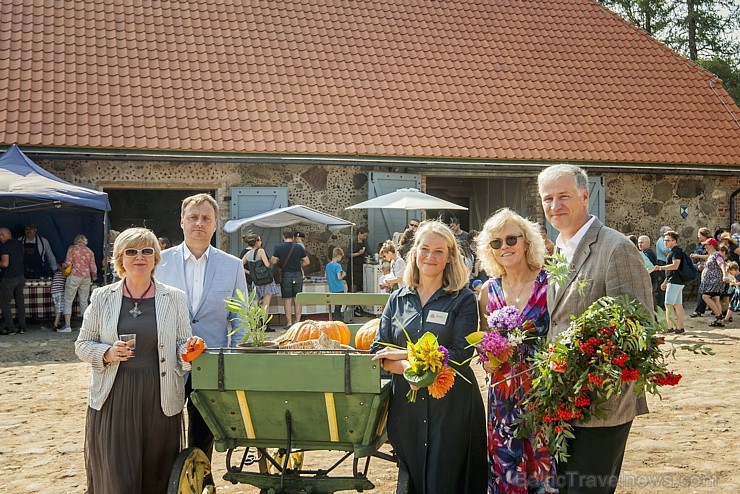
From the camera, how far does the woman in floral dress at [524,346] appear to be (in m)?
3.79

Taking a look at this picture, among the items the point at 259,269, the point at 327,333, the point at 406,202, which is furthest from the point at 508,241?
the point at 406,202

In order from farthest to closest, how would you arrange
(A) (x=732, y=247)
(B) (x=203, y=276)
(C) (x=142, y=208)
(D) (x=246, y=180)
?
(C) (x=142, y=208), (D) (x=246, y=180), (A) (x=732, y=247), (B) (x=203, y=276)

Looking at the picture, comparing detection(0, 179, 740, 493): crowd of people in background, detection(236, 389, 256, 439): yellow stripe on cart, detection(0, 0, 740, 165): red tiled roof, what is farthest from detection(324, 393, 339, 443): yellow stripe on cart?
detection(0, 0, 740, 165): red tiled roof

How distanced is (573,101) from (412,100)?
362 cm

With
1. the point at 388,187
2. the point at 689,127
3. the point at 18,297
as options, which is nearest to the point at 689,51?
the point at 689,127

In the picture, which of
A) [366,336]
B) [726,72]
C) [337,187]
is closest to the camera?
[366,336]

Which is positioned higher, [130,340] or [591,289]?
[591,289]

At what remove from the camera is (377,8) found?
18312 mm

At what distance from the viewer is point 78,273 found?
12414mm

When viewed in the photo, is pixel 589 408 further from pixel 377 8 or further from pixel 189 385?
pixel 377 8

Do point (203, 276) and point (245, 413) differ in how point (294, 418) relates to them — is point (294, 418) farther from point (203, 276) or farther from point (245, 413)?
point (203, 276)

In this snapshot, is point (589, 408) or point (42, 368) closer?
point (589, 408)

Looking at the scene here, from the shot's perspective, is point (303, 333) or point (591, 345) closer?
point (591, 345)

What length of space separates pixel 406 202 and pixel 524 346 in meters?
9.85
